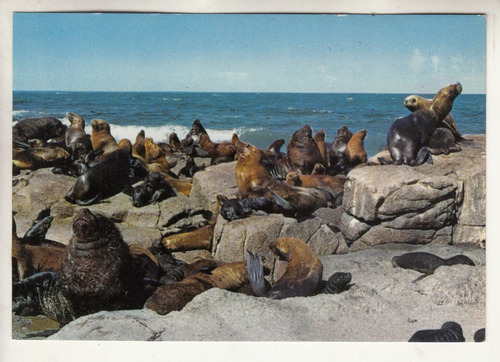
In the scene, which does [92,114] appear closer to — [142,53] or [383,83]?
[142,53]

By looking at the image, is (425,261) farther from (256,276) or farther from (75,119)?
(75,119)

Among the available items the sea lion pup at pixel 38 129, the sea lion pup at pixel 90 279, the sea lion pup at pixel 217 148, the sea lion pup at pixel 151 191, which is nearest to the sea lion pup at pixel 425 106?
the sea lion pup at pixel 217 148

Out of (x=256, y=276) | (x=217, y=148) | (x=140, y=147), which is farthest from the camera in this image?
(x=217, y=148)

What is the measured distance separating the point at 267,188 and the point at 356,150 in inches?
37.6

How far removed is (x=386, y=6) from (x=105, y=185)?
3.14 metres

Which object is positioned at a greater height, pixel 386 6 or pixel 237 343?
pixel 386 6

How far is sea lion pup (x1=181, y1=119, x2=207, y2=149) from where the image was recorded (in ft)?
19.6

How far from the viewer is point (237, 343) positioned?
5164 mm

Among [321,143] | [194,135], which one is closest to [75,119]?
[194,135]

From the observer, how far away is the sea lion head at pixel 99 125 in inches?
231

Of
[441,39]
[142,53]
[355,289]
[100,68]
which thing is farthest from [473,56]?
[100,68]

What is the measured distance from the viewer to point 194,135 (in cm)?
613

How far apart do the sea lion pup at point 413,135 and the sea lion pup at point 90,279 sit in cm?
267

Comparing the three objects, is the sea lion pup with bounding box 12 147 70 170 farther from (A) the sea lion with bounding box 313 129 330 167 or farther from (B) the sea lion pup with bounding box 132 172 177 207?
(A) the sea lion with bounding box 313 129 330 167
